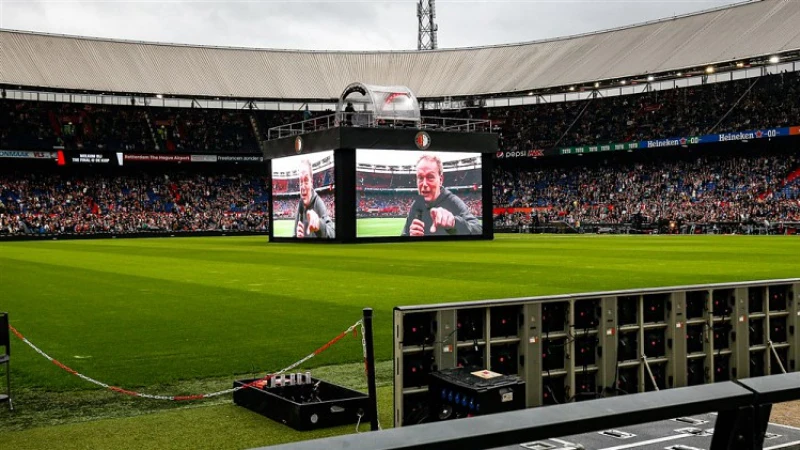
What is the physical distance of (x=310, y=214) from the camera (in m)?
51.3

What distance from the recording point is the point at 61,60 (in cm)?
7650

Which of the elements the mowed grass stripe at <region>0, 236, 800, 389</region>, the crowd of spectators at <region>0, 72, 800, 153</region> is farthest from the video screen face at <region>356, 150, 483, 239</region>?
the crowd of spectators at <region>0, 72, 800, 153</region>

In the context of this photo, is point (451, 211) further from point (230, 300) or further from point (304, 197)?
point (230, 300)

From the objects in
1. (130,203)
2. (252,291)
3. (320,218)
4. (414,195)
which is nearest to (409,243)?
(414,195)

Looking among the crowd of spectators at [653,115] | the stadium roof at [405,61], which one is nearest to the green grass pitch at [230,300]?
the crowd of spectators at [653,115]

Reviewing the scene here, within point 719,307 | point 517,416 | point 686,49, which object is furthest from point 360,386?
point 686,49

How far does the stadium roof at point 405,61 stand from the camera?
220ft

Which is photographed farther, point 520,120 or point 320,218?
point 520,120

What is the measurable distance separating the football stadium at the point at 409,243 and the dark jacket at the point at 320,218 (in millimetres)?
271

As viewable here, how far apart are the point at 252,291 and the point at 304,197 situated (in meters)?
32.2

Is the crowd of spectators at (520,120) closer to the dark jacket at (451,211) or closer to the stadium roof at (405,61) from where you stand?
the stadium roof at (405,61)

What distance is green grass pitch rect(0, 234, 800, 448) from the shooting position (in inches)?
398

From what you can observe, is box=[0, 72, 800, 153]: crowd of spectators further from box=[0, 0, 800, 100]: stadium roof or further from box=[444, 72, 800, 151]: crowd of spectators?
box=[0, 0, 800, 100]: stadium roof

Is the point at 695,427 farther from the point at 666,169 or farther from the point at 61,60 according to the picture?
the point at 61,60
